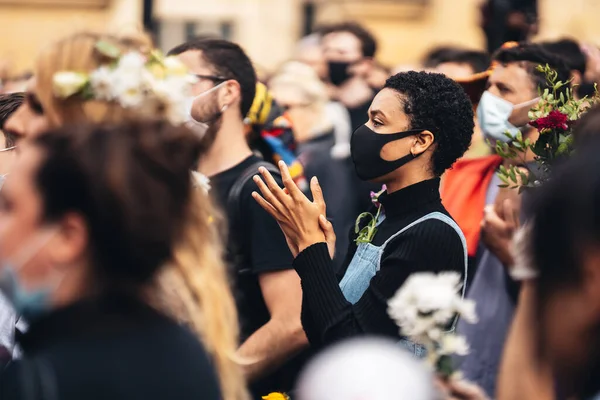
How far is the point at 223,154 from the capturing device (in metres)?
5.01

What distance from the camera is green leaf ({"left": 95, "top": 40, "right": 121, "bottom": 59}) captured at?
9.80 ft

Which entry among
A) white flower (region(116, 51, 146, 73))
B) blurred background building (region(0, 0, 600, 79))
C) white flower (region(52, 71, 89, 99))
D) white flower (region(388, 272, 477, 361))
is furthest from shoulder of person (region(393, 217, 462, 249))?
blurred background building (region(0, 0, 600, 79))

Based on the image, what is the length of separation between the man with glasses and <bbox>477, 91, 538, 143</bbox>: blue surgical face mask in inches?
84.1

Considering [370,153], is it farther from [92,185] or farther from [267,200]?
[92,185]

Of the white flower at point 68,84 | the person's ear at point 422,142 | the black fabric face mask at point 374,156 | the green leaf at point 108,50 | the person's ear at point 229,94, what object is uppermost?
the green leaf at point 108,50

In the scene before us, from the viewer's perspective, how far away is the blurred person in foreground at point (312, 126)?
7754 mm

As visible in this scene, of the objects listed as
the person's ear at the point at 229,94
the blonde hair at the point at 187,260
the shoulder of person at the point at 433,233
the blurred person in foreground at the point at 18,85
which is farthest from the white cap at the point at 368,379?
the blurred person in foreground at the point at 18,85

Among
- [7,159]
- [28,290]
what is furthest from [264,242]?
[28,290]

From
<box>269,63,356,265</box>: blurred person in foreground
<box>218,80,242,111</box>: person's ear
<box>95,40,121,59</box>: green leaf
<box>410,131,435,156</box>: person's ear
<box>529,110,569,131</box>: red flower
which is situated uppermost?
<box>95,40,121,59</box>: green leaf

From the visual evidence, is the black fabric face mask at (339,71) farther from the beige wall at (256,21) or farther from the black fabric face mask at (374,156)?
the beige wall at (256,21)

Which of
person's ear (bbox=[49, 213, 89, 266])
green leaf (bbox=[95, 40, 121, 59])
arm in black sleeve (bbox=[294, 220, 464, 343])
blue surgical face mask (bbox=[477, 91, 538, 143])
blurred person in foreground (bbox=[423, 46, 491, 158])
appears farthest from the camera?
blurred person in foreground (bbox=[423, 46, 491, 158])

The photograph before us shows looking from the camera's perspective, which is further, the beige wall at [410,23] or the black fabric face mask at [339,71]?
the beige wall at [410,23]

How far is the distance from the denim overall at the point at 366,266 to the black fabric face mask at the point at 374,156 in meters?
0.18

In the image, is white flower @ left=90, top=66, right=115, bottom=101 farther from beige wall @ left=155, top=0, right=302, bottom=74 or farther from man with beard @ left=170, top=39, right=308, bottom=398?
beige wall @ left=155, top=0, right=302, bottom=74
